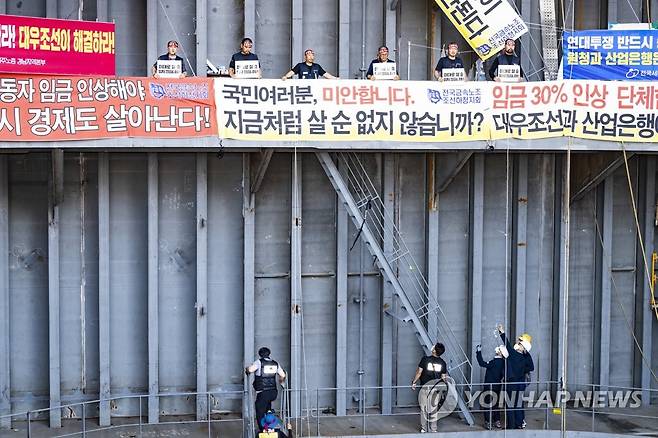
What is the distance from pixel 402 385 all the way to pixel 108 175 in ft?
19.9

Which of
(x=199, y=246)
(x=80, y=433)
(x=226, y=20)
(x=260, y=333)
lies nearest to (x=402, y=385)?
(x=260, y=333)

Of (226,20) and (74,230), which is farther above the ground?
(226,20)

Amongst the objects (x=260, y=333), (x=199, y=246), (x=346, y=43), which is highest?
(x=346, y=43)

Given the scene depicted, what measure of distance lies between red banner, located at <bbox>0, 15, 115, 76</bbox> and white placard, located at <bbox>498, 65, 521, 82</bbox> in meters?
5.83

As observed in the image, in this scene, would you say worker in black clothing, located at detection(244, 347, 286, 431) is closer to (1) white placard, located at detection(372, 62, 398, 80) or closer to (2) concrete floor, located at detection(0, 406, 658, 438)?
(2) concrete floor, located at detection(0, 406, 658, 438)

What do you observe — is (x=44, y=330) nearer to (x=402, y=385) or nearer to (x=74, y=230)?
(x=74, y=230)

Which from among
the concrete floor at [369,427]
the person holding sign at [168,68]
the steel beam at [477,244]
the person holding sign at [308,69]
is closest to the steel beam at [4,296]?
the concrete floor at [369,427]

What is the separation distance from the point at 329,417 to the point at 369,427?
0.88m

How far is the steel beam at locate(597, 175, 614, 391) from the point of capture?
17.2 metres

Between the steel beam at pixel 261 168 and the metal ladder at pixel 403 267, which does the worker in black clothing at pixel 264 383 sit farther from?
the steel beam at pixel 261 168

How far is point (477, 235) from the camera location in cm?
1670

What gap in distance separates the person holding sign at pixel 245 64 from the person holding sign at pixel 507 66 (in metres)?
3.69

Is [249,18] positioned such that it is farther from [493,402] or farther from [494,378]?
[493,402]

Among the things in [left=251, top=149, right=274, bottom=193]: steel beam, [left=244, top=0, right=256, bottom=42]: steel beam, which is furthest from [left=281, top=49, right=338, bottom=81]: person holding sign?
[left=251, top=149, right=274, bottom=193]: steel beam
